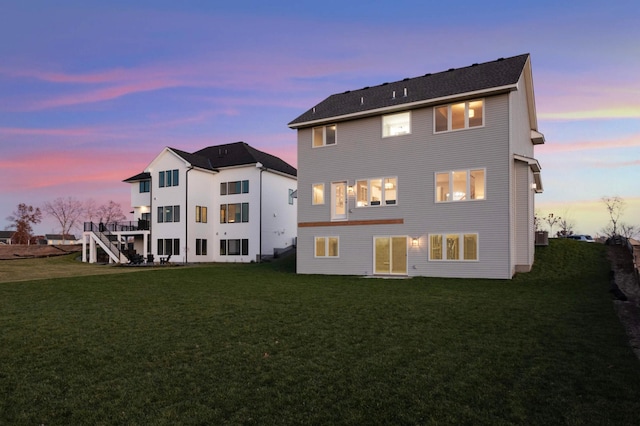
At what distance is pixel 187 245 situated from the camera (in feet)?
109

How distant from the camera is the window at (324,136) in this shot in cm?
2206

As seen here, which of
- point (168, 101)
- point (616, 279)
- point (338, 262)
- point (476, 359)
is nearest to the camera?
point (476, 359)

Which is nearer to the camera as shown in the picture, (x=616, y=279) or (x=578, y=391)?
(x=578, y=391)

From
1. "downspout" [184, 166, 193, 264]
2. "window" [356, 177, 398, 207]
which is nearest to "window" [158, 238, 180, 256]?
"downspout" [184, 166, 193, 264]

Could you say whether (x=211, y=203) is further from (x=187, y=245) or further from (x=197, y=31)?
(x=197, y=31)

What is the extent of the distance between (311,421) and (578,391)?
3227 mm

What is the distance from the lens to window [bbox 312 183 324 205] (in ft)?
72.7

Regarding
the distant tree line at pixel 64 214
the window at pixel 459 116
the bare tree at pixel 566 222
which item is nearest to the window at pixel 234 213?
the window at pixel 459 116

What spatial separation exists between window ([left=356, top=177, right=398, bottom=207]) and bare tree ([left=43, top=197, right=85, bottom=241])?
7563cm

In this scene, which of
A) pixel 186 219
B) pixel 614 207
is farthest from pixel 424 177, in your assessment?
pixel 614 207

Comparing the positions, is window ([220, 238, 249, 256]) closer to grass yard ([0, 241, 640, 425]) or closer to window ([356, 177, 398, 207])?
window ([356, 177, 398, 207])

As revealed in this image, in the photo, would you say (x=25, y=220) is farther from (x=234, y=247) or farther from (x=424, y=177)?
(x=424, y=177)

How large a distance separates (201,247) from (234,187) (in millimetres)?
6119

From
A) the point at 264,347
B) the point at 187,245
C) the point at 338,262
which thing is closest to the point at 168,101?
the point at 187,245
